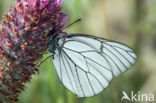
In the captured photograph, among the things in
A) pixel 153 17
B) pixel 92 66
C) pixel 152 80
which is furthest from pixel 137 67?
pixel 92 66

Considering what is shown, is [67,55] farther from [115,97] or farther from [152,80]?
[152,80]

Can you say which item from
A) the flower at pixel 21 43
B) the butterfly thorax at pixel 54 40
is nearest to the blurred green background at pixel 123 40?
the butterfly thorax at pixel 54 40

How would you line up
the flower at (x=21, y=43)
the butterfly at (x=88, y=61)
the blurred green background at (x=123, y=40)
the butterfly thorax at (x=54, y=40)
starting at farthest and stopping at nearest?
the blurred green background at (x=123, y=40)
the butterfly at (x=88, y=61)
the butterfly thorax at (x=54, y=40)
the flower at (x=21, y=43)

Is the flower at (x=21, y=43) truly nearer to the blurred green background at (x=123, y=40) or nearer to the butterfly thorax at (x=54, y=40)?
the butterfly thorax at (x=54, y=40)

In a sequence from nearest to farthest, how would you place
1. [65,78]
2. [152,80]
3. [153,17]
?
[65,78]
[153,17]
[152,80]

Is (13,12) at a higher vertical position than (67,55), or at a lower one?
higher
